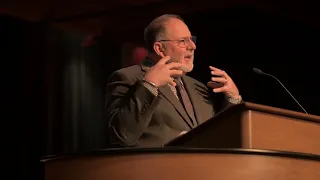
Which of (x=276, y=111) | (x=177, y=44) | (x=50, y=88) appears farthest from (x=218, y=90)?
(x=50, y=88)

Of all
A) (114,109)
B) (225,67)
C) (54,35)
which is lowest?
(114,109)

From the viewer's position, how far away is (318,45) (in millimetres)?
3758

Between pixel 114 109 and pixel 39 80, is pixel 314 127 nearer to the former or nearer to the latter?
pixel 114 109

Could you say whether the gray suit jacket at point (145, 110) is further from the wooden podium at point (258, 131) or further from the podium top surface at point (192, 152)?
the podium top surface at point (192, 152)

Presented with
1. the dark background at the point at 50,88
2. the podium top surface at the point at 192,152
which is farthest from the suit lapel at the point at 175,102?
the dark background at the point at 50,88

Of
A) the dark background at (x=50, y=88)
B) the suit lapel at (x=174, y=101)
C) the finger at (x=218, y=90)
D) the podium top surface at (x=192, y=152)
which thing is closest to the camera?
the podium top surface at (x=192, y=152)

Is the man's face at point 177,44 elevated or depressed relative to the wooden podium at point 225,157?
elevated

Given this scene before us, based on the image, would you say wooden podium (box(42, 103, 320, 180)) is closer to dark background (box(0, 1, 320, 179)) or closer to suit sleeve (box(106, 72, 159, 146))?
suit sleeve (box(106, 72, 159, 146))

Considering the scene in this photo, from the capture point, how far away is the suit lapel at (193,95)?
6.91 feet

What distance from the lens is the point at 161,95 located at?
6.85 ft

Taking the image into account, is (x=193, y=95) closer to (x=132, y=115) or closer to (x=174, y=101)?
(x=174, y=101)

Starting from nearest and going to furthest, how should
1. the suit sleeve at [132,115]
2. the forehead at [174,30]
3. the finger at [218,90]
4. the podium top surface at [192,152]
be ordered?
the podium top surface at [192,152] → the suit sleeve at [132,115] → the finger at [218,90] → the forehead at [174,30]

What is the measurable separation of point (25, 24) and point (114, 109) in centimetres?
271

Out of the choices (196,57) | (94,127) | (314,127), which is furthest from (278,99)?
(314,127)
